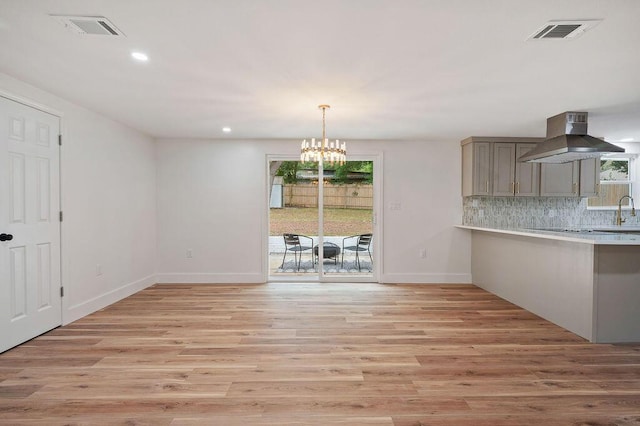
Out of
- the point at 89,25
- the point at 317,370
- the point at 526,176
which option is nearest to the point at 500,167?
the point at 526,176

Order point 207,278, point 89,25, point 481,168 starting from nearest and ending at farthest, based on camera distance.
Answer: point 89,25 < point 481,168 < point 207,278

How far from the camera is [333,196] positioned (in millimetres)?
5539

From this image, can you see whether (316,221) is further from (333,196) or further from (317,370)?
(317,370)

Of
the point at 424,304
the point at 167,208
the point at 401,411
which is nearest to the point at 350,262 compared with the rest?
the point at 424,304

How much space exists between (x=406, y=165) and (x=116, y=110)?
4.23 metres

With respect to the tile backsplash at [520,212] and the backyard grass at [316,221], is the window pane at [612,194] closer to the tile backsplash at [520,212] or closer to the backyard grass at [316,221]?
the tile backsplash at [520,212]

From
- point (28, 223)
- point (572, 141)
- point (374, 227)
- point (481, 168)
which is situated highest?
point (572, 141)

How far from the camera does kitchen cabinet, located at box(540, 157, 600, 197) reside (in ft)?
16.7

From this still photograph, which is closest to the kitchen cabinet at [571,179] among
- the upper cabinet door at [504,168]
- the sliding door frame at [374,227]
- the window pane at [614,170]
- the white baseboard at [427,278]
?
the upper cabinet door at [504,168]

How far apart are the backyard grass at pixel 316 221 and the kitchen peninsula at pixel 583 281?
7.41ft

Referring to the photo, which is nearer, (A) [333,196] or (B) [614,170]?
(A) [333,196]

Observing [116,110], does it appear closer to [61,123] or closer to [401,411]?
[61,123]

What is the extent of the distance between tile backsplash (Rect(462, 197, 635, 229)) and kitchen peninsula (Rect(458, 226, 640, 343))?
1.20m

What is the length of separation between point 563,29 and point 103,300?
5.26 meters
